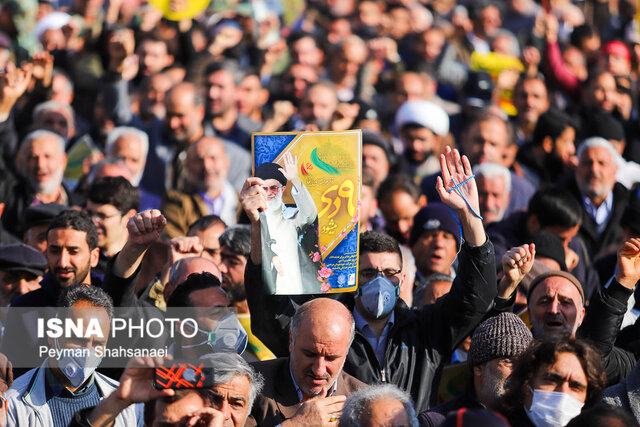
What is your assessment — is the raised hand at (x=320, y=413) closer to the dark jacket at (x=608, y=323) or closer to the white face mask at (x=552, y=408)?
the white face mask at (x=552, y=408)

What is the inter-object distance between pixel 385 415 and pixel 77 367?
174cm

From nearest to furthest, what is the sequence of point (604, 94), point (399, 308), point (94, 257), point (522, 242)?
point (399, 308)
point (94, 257)
point (522, 242)
point (604, 94)

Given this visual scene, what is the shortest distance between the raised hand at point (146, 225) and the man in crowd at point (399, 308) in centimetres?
57

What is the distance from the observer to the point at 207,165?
9.00 m

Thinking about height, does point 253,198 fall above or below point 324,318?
above

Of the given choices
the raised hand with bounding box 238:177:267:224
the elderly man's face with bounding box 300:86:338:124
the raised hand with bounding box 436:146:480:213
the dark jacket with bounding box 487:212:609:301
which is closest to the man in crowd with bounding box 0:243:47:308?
the raised hand with bounding box 238:177:267:224

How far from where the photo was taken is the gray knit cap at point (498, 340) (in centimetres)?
508

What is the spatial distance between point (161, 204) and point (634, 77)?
652cm

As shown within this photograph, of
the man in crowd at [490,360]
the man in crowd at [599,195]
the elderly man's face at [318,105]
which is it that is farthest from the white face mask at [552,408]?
the elderly man's face at [318,105]

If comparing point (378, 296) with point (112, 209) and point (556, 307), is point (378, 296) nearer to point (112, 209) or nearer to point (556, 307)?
point (556, 307)

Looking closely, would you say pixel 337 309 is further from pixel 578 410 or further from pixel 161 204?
pixel 161 204

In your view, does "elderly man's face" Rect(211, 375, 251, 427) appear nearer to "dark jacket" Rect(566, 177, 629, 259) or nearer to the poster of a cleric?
the poster of a cleric

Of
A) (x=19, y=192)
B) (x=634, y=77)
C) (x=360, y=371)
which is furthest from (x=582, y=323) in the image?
(x=634, y=77)

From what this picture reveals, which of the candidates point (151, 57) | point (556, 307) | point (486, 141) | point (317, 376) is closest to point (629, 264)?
point (556, 307)
